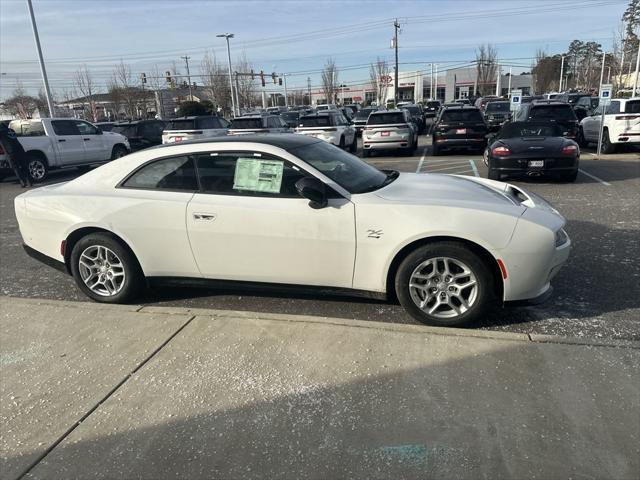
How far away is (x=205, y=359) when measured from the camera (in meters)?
3.53

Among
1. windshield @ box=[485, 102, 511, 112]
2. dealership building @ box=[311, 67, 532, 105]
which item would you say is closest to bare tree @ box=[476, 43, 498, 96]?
dealership building @ box=[311, 67, 532, 105]

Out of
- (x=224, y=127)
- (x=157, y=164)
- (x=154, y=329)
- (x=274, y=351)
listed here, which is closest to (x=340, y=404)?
(x=274, y=351)

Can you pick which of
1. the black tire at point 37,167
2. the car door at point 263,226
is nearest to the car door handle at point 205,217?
the car door at point 263,226

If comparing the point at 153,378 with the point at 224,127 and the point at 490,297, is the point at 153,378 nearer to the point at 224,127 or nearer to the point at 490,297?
the point at 490,297

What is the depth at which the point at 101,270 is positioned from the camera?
4.59m

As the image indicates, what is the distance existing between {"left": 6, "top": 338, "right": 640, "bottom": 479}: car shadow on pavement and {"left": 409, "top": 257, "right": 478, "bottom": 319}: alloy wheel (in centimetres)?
30

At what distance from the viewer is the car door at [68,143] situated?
47.5 ft

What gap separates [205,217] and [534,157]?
767 cm

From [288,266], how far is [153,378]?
1.32 m

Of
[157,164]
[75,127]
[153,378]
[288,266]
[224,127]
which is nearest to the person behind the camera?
[153,378]

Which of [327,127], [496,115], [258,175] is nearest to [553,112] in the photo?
[327,127]

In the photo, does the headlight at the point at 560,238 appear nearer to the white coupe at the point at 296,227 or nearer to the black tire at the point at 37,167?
the white coupe at the point at 296,227

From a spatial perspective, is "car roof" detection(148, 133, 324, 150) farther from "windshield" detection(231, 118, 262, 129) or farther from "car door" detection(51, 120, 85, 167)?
"windshield" detection(231, 118, 262, 129)

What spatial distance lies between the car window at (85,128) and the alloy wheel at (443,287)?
14.6 meters
